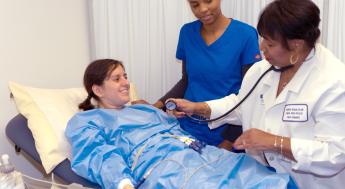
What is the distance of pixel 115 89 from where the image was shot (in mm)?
1807

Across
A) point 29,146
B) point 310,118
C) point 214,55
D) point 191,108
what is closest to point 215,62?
point 214,55

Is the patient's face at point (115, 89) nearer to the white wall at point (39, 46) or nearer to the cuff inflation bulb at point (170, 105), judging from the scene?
the cuff inflation bulb at point (170, 105)

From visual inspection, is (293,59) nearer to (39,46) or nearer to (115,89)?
(115,89)

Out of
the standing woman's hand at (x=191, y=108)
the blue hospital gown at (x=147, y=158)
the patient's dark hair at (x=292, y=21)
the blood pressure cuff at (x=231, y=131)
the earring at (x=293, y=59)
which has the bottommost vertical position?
the blood pressure cuff at (x=231, y=131)

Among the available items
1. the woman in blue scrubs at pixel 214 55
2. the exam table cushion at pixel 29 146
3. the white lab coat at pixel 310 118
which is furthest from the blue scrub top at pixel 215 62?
the exam table cushion at pixel 29 146

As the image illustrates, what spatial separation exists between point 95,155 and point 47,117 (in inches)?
16.2

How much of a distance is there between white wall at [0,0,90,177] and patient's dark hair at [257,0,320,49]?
4.44ft

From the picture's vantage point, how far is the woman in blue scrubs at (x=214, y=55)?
1.90m

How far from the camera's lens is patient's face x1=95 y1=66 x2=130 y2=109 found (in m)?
1.81

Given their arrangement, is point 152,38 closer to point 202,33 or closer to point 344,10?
point 202,33

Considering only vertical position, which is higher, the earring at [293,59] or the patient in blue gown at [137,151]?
the earring at [293,59]

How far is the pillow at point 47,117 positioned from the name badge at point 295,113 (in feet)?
3.22

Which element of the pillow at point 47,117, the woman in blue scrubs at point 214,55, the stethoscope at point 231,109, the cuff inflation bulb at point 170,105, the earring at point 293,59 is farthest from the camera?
the woman in blue scrubs at point 214,55

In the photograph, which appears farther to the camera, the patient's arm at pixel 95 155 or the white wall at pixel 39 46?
the white wall at pixel 39 46
